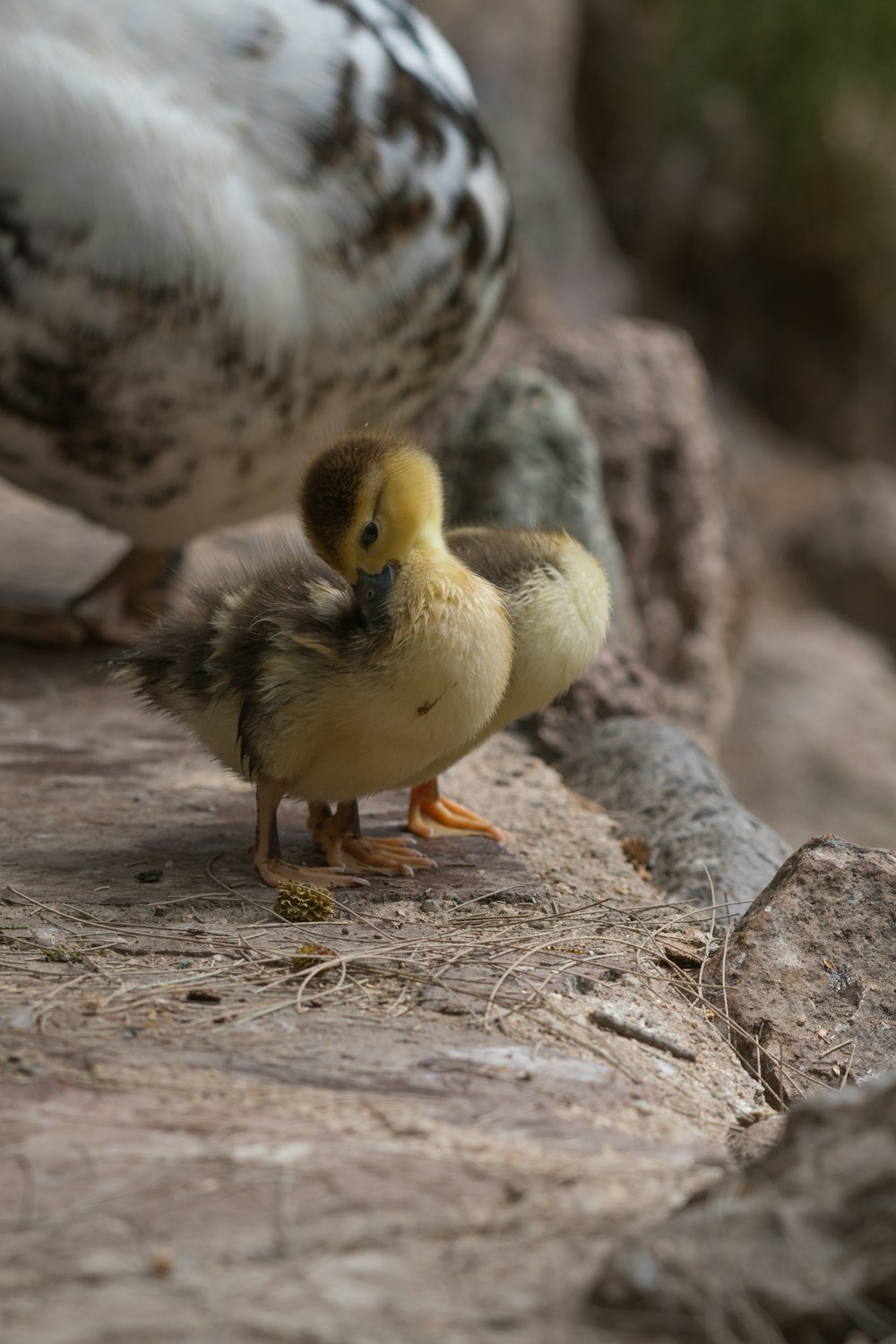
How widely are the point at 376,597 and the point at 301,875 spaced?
580 mm

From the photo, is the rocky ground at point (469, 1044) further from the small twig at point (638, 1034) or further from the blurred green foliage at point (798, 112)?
the blurred green foliage at point (798, 112)

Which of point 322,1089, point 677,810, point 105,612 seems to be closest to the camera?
point 322,1089

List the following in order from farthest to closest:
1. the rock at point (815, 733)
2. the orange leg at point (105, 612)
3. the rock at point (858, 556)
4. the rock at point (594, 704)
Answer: the rock at point (858, 556) < the rock at point (815, 733) < the orange leg at point (105, 612) < the rock at point (594, 704)

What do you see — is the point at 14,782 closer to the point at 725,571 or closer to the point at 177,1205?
the point at 177,1205

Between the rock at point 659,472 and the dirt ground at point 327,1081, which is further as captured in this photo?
the rock at point 659,472

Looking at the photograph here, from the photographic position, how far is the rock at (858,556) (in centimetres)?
988

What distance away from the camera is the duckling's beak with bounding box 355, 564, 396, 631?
2490 millimetres

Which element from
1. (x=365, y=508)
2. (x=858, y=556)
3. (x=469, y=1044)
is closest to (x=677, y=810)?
(x=365, y=508)

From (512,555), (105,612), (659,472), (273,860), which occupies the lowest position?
(105,612)

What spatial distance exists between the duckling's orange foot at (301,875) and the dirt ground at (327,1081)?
0.04 m

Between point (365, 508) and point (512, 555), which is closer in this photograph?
point (365, 508)

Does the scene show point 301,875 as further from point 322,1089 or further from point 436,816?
point 322,1089

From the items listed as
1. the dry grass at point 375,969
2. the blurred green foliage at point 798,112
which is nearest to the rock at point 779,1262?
the dry grass at point 375,969

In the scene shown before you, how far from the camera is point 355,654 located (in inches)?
99.0
